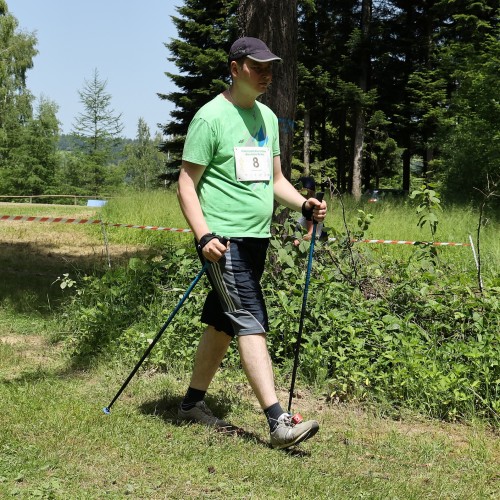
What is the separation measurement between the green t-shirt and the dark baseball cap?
0.81 feet

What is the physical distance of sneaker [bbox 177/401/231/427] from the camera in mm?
3734

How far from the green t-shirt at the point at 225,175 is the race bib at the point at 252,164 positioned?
0.02m

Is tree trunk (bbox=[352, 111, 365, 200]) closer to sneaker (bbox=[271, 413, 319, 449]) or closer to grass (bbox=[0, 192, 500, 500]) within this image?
grass (bbox=[0, 192, 500, 500])

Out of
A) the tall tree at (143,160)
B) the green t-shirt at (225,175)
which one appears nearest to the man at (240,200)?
the green t-shirt at (225,175)

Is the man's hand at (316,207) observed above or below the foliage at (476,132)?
below

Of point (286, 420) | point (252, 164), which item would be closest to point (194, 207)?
point (252, 164)

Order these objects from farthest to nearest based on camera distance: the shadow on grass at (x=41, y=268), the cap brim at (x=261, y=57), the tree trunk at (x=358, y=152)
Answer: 1. the tree trunk at (x=358, y=152)
2. the shadow on grass at (x=41, y=268)
3. the cap brim at (x=261, y=57)

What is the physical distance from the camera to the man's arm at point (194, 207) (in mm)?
3236

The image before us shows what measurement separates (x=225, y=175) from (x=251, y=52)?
63 cm

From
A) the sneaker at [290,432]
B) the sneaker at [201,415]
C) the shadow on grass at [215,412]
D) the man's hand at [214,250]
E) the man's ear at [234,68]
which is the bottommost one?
the shadow on grass at [215,412]

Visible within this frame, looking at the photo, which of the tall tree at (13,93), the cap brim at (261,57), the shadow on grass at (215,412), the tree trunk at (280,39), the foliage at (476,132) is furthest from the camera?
the tall tree at (13,93)

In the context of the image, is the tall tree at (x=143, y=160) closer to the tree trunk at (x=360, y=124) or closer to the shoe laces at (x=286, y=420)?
the tree trunk at (x=360, y=124)

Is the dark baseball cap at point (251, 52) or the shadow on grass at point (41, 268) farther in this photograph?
the shadow on grass at point (41, 268)

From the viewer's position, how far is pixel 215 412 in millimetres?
4016
